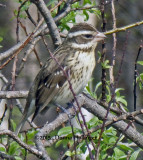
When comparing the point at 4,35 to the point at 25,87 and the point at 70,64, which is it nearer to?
the point at 25,87

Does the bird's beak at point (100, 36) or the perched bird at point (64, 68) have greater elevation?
the bird's beak at point (100, 36)

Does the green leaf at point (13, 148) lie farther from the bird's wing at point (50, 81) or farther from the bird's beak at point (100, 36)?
the bird's beak at point (100, 36)

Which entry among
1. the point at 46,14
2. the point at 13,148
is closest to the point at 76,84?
the point at 46,14

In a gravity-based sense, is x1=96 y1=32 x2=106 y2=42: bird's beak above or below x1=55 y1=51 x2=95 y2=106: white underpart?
above

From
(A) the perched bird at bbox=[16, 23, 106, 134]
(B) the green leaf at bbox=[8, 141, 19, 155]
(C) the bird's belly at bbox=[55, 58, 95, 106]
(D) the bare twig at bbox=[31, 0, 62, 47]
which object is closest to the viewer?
(B) the green leaf at bbox=[8, 141, 19, 155]

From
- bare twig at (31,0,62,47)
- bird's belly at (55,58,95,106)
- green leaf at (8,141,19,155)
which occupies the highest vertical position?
bare twig at (31,0,62,47)

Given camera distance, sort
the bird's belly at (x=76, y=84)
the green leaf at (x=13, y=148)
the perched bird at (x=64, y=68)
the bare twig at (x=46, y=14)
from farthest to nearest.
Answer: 1. the perched bird at (x=64, y=68)
2. the bird's belly at (x=76, y=84)
3. the bare twig at (x=46, y=14)
4. the green leaf at (x=13, y=148)

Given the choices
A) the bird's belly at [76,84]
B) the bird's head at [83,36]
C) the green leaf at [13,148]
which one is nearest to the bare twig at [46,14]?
the bird's head at [83,36]

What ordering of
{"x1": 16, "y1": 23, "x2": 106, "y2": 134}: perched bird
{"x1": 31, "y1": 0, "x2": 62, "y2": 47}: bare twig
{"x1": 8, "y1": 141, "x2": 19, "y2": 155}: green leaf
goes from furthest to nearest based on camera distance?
{"x1": 16, "y1": 23, "x2": 106, "y2": 134}: perched bird, {"x1": 31, "y1": 0, "x2": 62, "y2": 47}: bare twig, {"x1": 8, "y1": 141, "x2": 19, "y2": 155}: green leaf

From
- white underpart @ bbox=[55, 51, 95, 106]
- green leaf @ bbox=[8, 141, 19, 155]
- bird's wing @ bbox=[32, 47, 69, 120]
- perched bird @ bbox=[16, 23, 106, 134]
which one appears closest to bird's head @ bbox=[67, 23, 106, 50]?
perched bird @ bbox=[16, 23, 106, 134]

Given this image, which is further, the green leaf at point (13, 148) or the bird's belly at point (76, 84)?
the bird's belly at point (76, 84)

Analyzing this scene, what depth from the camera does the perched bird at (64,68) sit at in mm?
4891

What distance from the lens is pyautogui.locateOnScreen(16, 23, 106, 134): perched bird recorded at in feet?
16.0

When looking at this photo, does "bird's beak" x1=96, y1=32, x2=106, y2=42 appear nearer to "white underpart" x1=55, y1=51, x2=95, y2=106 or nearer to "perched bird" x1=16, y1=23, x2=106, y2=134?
"perched bird" x1=16, y1=23, x2=106, y2=134
